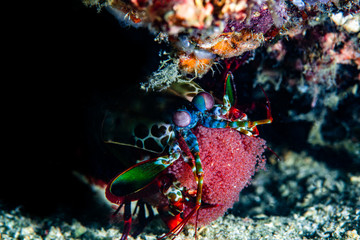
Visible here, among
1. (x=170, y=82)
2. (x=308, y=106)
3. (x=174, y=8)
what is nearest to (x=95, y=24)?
(x=170, y=82)

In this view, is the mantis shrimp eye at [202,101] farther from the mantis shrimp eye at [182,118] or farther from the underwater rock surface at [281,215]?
the underwater rock surface at [281,215]

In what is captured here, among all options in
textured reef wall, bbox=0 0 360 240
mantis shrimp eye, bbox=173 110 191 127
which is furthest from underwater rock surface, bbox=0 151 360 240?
mantis shrimp eye, bbox=173 110 191 127

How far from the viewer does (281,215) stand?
3.25 metres

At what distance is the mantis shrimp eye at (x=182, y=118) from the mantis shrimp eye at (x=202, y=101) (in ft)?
0.61

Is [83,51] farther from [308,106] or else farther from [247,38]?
[308,106]

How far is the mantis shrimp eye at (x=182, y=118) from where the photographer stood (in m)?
2.17

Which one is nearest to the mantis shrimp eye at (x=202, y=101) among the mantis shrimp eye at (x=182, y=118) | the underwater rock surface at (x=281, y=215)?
the mantis shrimp eye at (x=182, y=118)

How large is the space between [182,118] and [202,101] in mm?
290

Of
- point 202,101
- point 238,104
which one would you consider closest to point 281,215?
point 238,104

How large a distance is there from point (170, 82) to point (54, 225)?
2.52 meters

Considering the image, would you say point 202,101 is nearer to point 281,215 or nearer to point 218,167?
point 218,167

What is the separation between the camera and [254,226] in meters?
2.84

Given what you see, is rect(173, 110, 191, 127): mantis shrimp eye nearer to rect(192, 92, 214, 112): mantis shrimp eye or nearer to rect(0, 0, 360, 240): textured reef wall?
rect(192, 92, 214, 112): mantis shrimp eye

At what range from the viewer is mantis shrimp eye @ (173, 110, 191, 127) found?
2.17 metres
